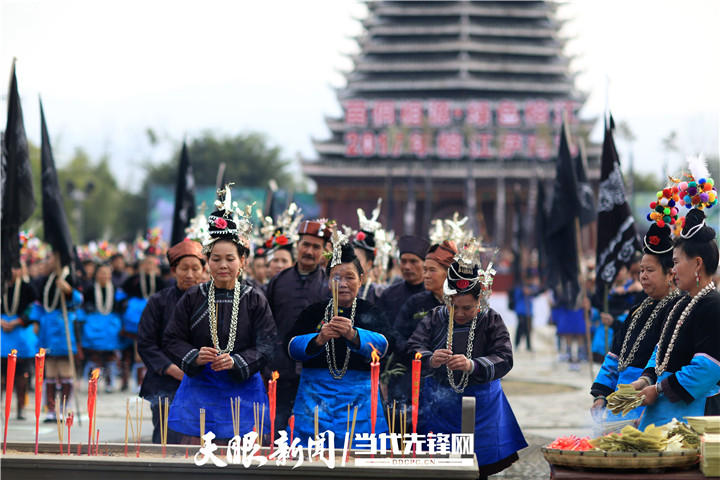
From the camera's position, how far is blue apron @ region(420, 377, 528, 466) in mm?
5625

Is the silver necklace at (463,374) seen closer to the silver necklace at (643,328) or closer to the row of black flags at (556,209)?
the silver necklace at (643,328)

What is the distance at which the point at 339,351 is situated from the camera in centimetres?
592

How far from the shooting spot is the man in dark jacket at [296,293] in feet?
24.3

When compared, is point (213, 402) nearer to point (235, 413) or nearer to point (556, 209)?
point (235, 413)

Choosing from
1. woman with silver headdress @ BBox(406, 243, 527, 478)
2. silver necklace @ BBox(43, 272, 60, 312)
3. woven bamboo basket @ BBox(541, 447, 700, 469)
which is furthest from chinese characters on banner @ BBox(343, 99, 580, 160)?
woven bamboo basket @ BBox(541, 447, 700, 469)

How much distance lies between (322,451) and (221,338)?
4.67 feet

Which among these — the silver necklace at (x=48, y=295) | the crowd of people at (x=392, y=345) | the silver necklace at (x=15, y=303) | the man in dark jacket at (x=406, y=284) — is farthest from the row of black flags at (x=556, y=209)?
the man in dark jacket at (x=406, y=284)

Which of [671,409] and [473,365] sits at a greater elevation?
[473,365]

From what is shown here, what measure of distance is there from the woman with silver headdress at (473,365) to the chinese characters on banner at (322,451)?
0.71 meters

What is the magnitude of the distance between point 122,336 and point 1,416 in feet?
8.60

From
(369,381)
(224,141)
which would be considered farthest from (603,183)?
(224,141)

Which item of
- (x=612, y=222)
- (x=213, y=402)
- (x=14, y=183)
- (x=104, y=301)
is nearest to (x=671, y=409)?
(x=213, y=402)

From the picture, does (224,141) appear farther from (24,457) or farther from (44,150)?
(24,457)

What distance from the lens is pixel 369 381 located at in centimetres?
589
